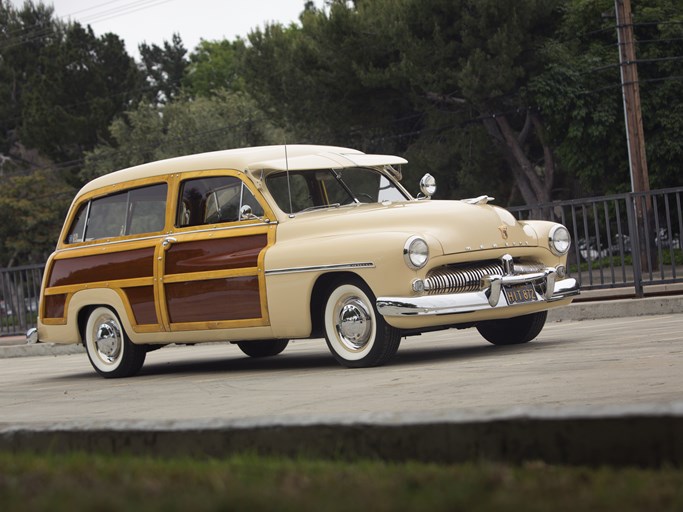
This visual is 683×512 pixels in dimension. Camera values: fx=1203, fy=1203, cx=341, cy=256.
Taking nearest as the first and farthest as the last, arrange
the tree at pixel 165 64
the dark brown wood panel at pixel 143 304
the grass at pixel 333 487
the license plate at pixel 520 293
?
the grass at pixel 333 487
the license plate at pixel 520 293
the dark brown wood panel at pixel 143 304
the tree at pixel 165 64

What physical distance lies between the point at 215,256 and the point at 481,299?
2.52 m

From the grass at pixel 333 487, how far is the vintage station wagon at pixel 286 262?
4.83m

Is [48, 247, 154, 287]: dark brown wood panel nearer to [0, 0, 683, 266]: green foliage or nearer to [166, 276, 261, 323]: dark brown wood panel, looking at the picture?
[166, 276, 261, 323]: dark brown wood panel

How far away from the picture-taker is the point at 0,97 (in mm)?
82375

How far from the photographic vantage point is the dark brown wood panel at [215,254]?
10445 millimetres

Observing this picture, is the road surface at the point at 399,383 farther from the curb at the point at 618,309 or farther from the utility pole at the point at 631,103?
the utility pole at the point at 631,103

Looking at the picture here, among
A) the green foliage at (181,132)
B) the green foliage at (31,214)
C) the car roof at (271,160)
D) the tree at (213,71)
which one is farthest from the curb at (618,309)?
the tree at (213,71)

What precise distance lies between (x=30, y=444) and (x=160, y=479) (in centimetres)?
154

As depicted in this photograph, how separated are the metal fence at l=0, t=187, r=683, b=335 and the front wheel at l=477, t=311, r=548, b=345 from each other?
3.93 meters

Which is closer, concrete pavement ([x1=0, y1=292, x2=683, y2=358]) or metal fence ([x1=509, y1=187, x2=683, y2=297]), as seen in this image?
concrete pavement ([x1=0, y1=292, x2=683, y2=358])

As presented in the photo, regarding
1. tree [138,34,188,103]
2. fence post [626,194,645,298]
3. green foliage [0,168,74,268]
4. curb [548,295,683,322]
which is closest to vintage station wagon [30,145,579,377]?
curb [548,295,683,322]

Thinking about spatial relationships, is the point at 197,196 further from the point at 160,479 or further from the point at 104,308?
the point at 160,479

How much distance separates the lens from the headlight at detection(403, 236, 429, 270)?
9.33 meters

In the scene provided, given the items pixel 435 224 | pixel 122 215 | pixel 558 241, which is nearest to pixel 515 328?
pixel 558 241
